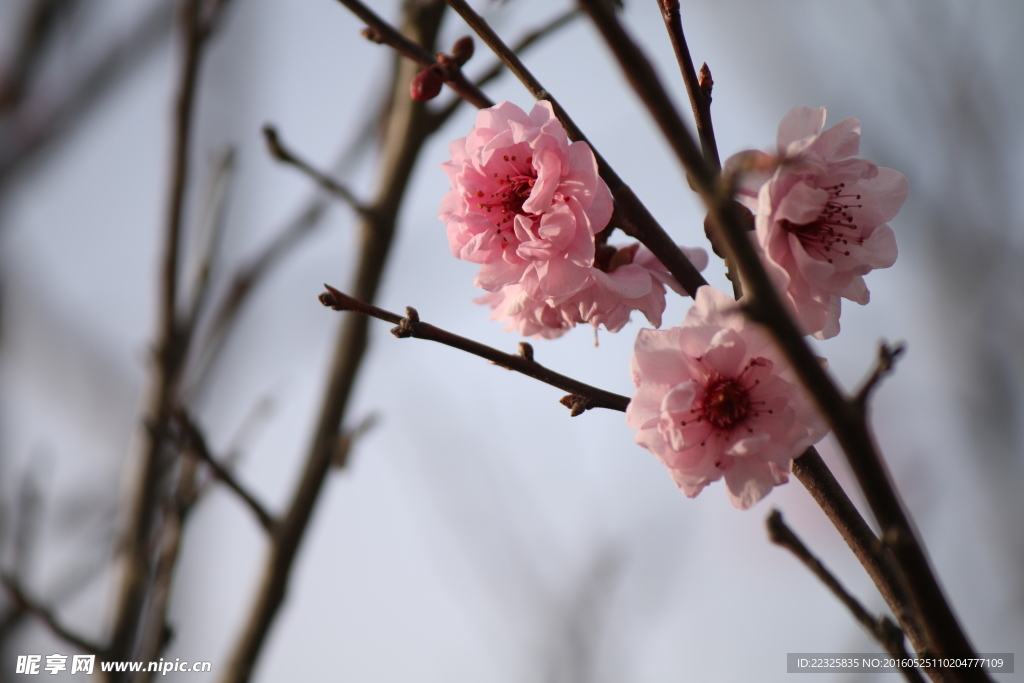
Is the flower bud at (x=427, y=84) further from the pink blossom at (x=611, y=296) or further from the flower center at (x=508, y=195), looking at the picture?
the pink blossom at (x=611, y=296)

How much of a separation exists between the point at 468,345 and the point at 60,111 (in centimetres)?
152

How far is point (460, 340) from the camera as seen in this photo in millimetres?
994

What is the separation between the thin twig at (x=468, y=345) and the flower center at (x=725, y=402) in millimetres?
162

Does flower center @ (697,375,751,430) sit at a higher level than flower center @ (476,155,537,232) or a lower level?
lower

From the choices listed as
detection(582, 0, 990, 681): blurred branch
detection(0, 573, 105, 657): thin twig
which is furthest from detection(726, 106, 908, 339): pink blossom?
detection(0, 573, 105, 657): thin twig

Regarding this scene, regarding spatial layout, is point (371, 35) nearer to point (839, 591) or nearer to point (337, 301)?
point (337, 301)

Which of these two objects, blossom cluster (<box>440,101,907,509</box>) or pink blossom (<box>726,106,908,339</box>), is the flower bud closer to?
blossom cluster (<box>440,101,907,509</box>)

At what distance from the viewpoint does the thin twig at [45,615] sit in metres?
1.59

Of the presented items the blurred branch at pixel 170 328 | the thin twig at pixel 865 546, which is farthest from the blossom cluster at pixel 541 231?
the blurred branch at pixel 170 328

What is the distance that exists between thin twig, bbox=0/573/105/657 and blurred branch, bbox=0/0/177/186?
101 cm

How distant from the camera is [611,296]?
1.04 metres

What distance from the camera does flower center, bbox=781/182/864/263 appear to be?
1.05m

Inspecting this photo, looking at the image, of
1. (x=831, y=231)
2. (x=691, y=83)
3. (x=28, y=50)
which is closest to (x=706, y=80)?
(x=691, y=83)

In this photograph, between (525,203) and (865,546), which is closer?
(865,546)
